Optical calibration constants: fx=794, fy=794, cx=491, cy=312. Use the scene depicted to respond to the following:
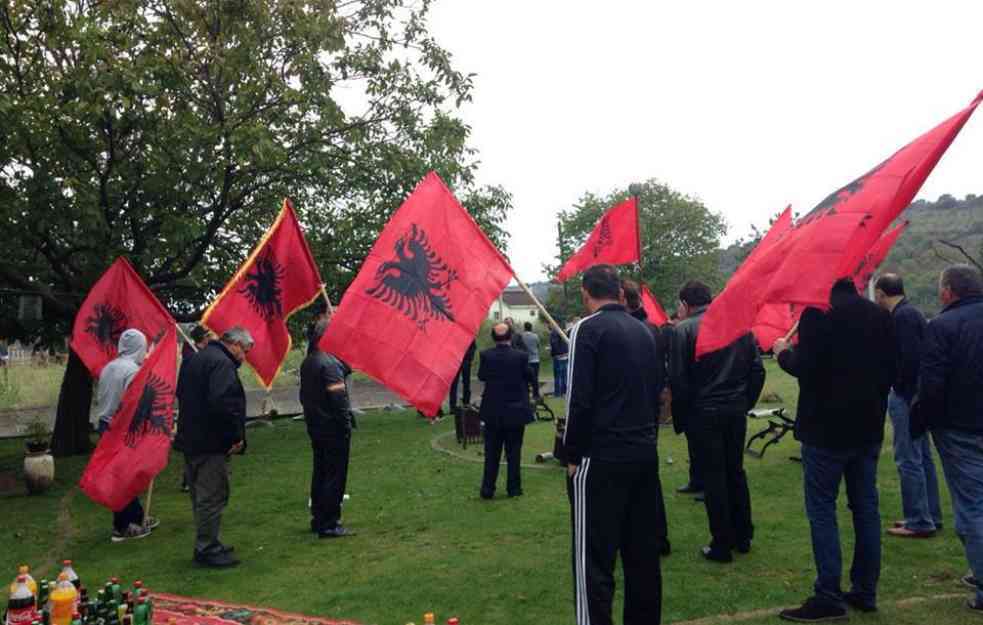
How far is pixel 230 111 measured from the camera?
42.3 feet

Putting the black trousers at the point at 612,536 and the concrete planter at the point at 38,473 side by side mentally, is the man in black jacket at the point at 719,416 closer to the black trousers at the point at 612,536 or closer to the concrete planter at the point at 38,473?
the black trousers at the point at 612,536

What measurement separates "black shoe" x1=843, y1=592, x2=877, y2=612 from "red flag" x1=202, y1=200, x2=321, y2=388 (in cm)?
561

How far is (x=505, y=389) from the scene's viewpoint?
9602 mm

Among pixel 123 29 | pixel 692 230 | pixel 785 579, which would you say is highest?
pixel 692 230

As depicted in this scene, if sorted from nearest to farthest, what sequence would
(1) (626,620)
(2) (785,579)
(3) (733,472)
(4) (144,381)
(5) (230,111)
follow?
(1) (626,620), (2) (785,579), (3) (733,472), (4) (144,381), (5) (230,111)

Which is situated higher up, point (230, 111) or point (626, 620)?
point (230, 111)

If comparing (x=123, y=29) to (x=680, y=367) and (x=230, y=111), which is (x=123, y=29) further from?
(x=680, y=367)

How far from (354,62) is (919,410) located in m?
11.5

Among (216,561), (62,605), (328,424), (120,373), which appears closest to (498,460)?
(328,424)

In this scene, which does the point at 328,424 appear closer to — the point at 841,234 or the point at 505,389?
the point at 505,389

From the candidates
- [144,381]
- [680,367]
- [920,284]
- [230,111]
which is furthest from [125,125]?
[920,284]

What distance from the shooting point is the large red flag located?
457cm

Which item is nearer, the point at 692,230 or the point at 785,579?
the point at 785,579

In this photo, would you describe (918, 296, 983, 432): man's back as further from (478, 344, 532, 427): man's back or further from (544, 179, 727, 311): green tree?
(544, 179, 727, 311): green tree
